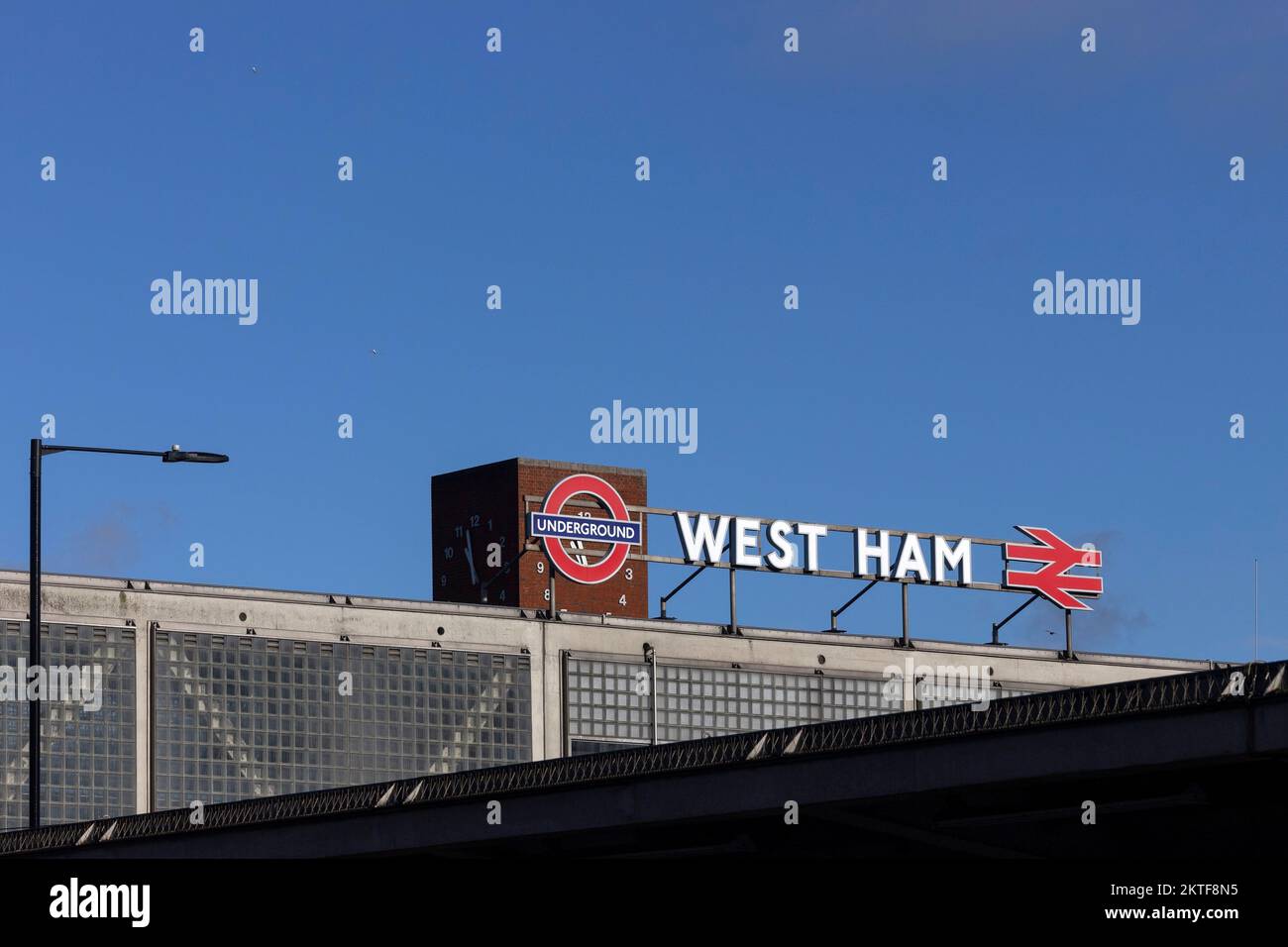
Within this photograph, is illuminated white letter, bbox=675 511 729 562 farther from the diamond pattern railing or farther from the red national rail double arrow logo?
the diamond pattern railing

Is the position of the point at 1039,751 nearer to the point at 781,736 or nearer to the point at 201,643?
the point at 781,736

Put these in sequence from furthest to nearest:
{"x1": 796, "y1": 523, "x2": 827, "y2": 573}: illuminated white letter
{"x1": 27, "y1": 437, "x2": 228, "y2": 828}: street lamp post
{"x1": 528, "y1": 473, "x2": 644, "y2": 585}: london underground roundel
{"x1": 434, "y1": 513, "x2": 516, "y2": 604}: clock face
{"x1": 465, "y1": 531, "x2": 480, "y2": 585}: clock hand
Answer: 1. {"x1": 465, "y1": 531, "x2": 480, "y2": 585}: clock hand
2. {"x1": 434, "y1": 513, "x2": 516, "y2": 604}: clock face
3. {"x1": 796, "y1": 523, "x2": 827, "y2": 573}: illuminated white letter
4. {"x1": 528, "y1": 473, "x2": 644, "y2": 585}: london underground roundel
5. {"x1": 27, "y1": 437, "x2": 228, "y2": 828}: street lamp post

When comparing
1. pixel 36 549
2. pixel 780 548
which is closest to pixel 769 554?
pixel 780 548

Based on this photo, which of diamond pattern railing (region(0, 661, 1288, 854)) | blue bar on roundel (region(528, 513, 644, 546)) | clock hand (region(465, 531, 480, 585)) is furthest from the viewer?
clock hand (region(465, 531, 480, 585))

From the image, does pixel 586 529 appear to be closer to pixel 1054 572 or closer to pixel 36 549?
pixel 1054 572

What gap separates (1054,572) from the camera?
109750mm

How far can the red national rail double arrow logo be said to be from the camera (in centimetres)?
A: 10888

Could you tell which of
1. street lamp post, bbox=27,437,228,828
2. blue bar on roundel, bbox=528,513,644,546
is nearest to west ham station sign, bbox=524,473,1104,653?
blue bar on roundel, bbox=528,513,644,546

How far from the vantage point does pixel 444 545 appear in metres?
192

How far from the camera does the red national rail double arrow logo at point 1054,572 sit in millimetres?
108875

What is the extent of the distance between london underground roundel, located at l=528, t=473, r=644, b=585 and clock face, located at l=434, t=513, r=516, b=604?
84.1 meters

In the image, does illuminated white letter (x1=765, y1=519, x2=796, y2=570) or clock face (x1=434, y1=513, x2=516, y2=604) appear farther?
clock face (x1=434, y1=513, x2=516, y2=604)
